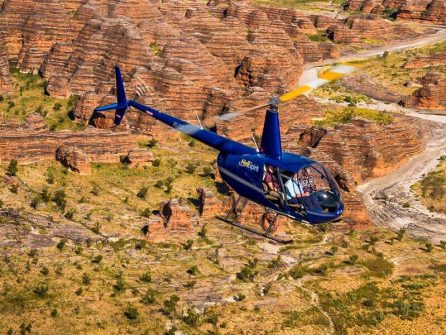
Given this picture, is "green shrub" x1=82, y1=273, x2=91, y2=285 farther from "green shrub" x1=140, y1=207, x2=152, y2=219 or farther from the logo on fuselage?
the logo on fuselage

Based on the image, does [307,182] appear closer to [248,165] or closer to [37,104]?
[248,165]

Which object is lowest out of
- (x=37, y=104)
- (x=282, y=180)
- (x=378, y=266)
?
(x=37, y=104)

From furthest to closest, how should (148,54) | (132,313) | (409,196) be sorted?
(148,54) < (409,196) < (132,313)

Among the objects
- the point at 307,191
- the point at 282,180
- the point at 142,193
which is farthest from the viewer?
the point at 142,193

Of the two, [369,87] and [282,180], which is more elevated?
[282,180]

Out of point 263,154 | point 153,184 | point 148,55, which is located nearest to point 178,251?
point 153,184

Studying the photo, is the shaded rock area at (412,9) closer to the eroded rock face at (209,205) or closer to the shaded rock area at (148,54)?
the shaded rock area at (148,54)

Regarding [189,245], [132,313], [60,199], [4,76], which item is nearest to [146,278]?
[132,313]

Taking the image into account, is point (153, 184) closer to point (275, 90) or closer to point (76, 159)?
point (76, 159)
